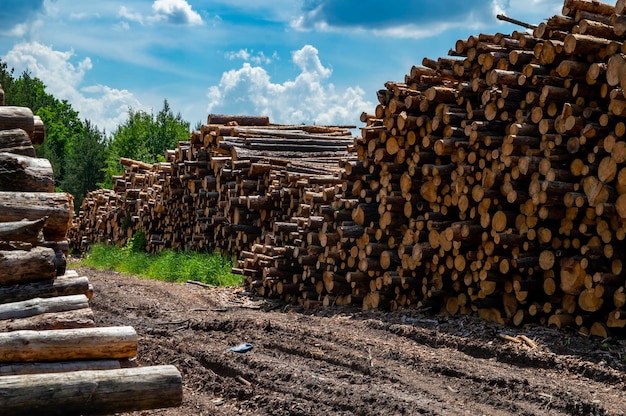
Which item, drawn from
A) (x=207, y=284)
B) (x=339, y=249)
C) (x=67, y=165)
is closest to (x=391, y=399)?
(x=339, y=249)

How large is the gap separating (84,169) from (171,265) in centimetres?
2853

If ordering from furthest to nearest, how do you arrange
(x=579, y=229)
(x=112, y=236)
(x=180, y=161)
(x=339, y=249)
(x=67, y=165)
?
1. (x=67, y=165)
2. (x=112, y=236)
3. (x=180, y=161)
4. (x=339, y=249)
5. (x=579, y=229)

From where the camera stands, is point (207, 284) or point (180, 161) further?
point (180, 161)

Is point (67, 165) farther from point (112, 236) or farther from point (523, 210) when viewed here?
point (523, 210)

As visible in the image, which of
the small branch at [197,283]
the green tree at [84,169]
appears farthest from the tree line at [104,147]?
the small branch at [197,283]

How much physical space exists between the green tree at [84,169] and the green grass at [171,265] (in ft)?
70.6

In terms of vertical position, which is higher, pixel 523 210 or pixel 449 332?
pixel 523 210

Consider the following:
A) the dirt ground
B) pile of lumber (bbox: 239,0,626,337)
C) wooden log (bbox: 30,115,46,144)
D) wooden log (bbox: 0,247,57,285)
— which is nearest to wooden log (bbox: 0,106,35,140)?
wooden log (bbox: 30,115,46,144)

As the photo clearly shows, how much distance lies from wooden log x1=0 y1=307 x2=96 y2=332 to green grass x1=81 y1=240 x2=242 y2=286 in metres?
9.03

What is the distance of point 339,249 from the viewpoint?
37.8 feet

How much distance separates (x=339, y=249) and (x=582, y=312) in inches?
157

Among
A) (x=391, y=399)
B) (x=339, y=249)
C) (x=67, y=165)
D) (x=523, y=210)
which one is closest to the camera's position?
(x=391, y=399)

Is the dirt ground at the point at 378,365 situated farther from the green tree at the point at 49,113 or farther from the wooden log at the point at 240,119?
the green tree at the point at 49,113

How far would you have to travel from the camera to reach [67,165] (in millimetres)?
45219
